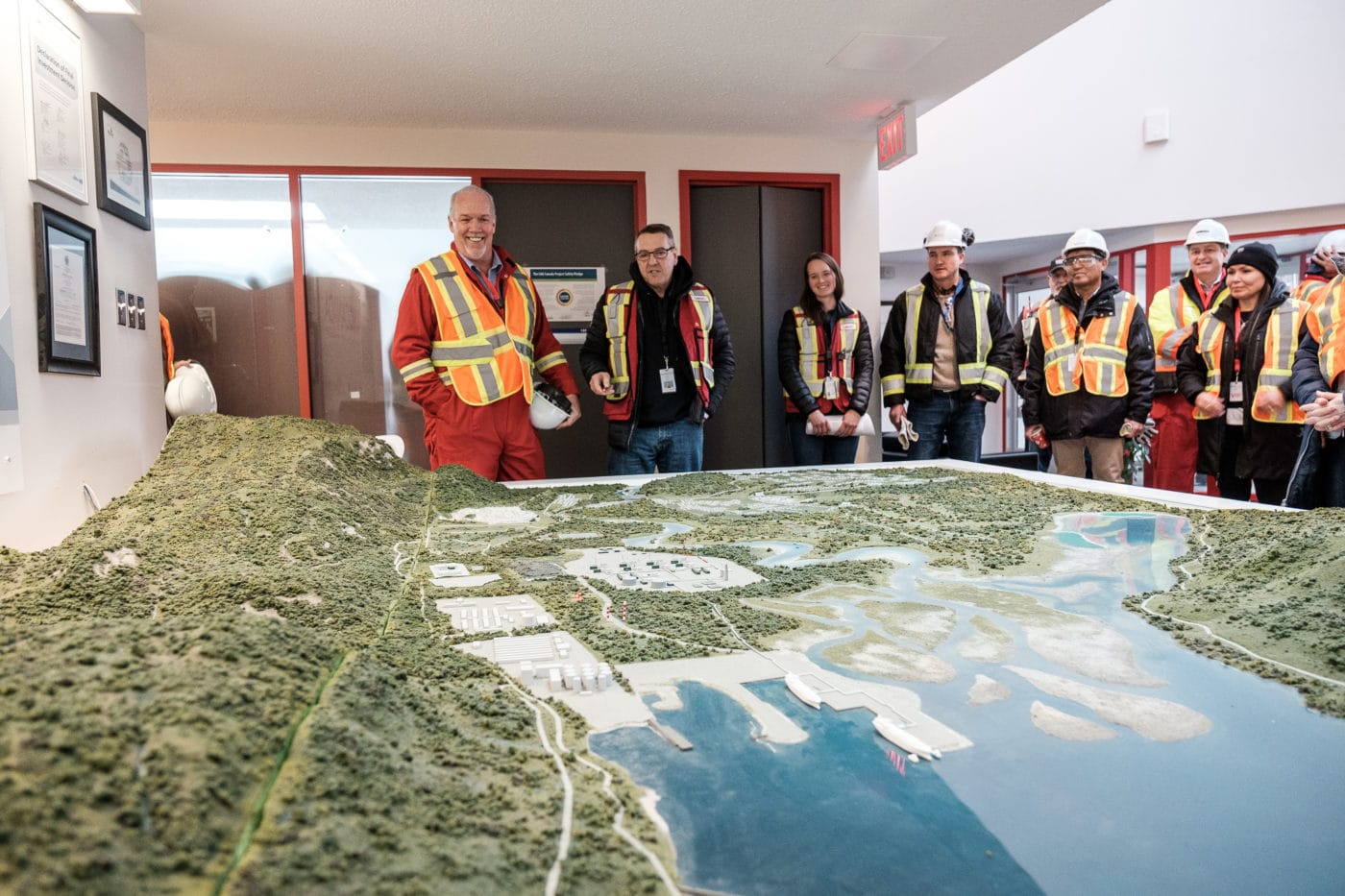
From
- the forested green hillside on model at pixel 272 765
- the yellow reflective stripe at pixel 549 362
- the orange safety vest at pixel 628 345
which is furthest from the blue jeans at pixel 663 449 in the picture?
the forested green hillside on model at pixel 272 765

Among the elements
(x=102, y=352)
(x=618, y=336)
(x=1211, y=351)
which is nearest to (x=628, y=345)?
(x=618, y=336)

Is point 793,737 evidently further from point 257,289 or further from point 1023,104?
point 1023,104

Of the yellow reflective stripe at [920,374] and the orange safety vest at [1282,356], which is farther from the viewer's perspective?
the yellow reflective stripe at [920,374]

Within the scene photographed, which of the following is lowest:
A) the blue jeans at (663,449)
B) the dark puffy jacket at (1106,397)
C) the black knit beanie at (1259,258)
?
the blue jeans at (663,449)

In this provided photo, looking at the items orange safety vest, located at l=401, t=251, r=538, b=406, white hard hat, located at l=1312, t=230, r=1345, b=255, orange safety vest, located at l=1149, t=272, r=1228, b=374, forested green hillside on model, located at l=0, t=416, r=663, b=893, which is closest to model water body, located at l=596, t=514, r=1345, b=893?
forested green hillside on model, located at l=0, t=416, r=663, b=893

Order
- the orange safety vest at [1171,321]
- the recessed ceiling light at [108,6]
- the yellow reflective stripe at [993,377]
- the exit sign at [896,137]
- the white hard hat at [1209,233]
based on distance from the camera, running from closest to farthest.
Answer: the recessed ceiling light at [108,6]
the yellow reflective stripe at [993,377]
the white hard hat at [1209,233]
the orange safety vest at [1171,321]
the exit sign at [896,137]

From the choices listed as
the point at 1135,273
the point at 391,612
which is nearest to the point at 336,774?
the point at 391,612

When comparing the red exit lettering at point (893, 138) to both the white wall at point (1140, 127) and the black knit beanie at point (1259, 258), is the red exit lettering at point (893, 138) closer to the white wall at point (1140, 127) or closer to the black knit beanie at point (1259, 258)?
the black knit beanie at point (1259, 258)
